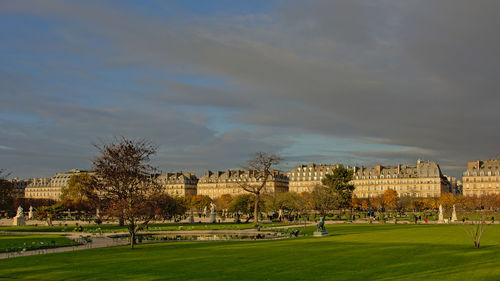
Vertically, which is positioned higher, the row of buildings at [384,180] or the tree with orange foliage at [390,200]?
the row of buildings at [384,180]

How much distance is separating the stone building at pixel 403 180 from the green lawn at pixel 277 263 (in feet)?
457

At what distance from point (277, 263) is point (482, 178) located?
152805 millimetres

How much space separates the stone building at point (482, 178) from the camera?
516 feet

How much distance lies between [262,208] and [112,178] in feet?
190

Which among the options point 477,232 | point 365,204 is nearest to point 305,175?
point 365,204

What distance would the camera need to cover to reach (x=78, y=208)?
364 ft

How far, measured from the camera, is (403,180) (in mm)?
170375

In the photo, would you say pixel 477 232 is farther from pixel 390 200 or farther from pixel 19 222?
pixel 390 200

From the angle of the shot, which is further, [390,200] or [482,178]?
[482,178]

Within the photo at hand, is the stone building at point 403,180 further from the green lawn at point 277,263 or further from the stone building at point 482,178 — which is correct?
the green lawn at point 277,263

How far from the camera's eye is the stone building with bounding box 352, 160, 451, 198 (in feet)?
545

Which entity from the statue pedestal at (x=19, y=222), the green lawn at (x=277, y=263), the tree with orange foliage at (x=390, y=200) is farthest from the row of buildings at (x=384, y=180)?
the green lawn at (x=277, y=263)

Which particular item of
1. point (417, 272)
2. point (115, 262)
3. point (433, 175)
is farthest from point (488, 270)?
point (433, 175)

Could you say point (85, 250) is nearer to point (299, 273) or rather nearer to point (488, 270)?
point (299, 273)
